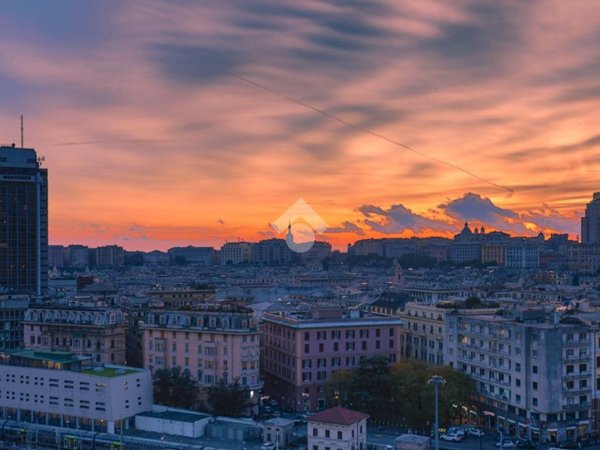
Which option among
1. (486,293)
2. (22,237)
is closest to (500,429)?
(486,293)

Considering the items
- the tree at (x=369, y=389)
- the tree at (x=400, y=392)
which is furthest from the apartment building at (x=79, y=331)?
the tree at (x=369, y=389)

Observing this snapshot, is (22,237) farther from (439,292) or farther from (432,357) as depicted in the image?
(432,357)

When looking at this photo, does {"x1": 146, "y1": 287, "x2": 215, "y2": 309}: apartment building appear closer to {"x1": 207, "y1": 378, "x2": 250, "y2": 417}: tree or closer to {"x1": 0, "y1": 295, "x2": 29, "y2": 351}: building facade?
{"x1": 0, "y1": 295, "x2": 29, "y2": 351}: building facade

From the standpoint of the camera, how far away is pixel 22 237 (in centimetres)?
6625

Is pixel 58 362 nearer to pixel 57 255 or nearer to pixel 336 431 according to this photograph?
pixel 336 431

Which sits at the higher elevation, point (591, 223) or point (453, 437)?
point (591, 223)

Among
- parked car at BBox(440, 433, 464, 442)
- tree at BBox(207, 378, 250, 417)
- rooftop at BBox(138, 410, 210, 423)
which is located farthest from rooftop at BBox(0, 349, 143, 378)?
parked car at BBox(440, 433, 464, 442)

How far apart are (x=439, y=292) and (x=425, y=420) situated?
27402 mm

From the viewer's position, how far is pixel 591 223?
16238cm

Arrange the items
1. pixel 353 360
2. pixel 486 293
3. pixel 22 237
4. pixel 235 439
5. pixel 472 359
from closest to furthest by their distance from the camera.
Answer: pixel 235 439, pixel 472 359, pixel 353 360, pixel 486 293, pixel 22 237

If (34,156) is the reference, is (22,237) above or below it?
below

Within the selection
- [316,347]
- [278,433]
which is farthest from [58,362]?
[316,347]

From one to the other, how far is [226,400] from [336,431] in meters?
7.67

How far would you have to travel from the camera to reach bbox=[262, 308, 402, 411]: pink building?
36.5 metres
